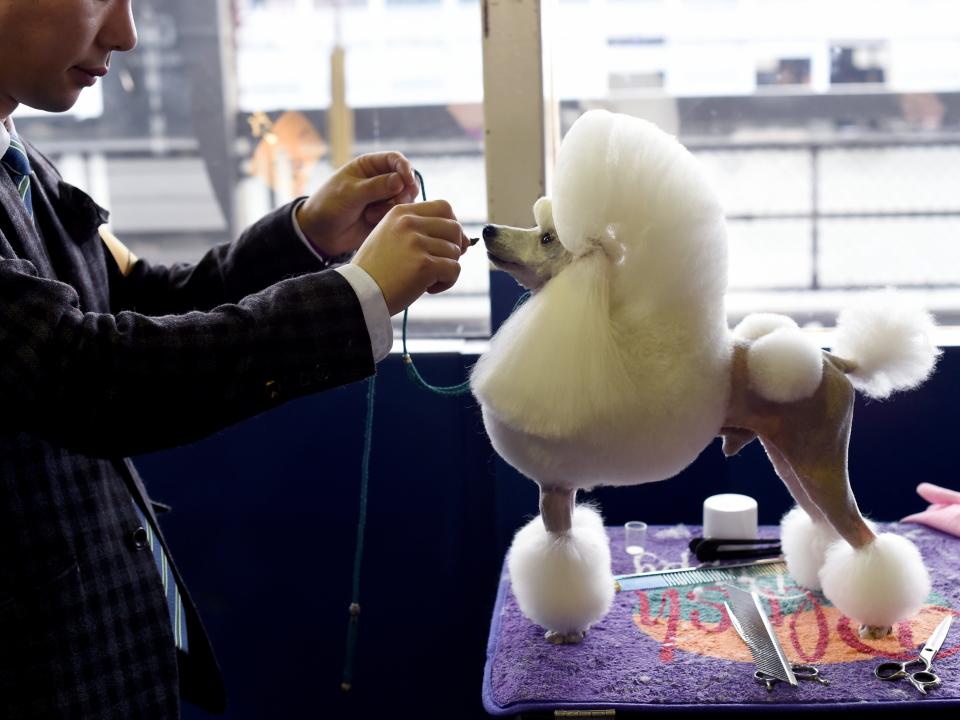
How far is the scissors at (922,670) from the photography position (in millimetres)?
958

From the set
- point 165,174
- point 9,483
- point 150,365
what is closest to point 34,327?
point 150,365

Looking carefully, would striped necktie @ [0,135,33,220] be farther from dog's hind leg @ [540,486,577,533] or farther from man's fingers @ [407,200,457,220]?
dog's hind leg @ [540,486,577,533]

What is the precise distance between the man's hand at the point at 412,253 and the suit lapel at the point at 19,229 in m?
0.32

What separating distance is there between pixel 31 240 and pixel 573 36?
124cm

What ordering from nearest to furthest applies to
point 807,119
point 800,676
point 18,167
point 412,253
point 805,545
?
point 412,253 → point 18,167 → point 800,676 → point 805,545 → point 807,119

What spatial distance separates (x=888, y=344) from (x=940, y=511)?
451mm

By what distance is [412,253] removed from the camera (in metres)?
0.75

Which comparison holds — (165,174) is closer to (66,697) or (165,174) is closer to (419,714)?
(419,714)

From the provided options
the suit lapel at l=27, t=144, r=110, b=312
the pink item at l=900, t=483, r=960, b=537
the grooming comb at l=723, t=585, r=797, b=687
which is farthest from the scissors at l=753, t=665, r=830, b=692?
the suit lapel at l=27, t=144, r=110, b=312

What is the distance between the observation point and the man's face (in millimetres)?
721

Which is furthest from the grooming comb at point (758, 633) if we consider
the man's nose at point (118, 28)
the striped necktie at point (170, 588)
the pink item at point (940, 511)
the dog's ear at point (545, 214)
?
the man's nose at point (118, 28)

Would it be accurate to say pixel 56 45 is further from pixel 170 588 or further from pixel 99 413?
pixel 170 588

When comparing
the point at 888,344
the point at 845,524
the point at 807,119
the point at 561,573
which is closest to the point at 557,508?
the point at 561,573

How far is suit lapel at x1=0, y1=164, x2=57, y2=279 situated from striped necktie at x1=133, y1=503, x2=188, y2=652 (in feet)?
0.85
